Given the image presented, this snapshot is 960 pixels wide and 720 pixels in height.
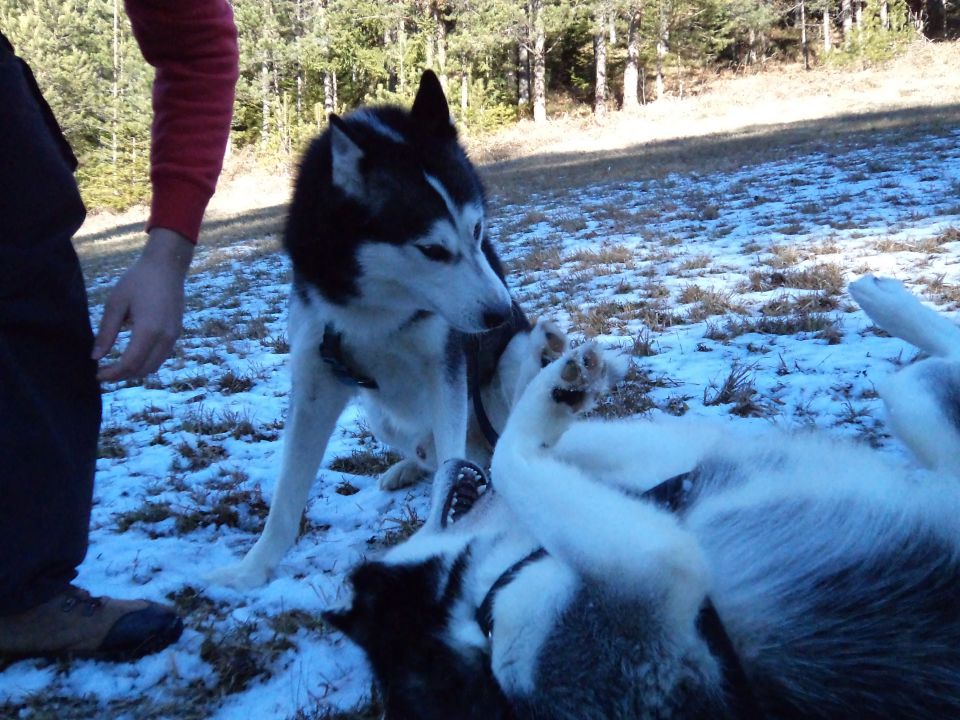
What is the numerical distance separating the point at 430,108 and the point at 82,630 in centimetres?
197

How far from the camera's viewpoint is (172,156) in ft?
5.16

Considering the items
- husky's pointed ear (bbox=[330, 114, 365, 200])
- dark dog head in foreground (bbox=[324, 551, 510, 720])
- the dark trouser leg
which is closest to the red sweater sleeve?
the dark trouser leg

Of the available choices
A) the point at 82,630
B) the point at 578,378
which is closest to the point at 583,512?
the point at 578,378

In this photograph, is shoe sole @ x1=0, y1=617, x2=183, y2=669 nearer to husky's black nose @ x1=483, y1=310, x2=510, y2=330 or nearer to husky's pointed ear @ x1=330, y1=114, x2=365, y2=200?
husky's black nose @ x1=483, y1=310, x2=510, y2=330

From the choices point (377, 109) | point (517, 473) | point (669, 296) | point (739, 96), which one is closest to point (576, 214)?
point (669, 296)

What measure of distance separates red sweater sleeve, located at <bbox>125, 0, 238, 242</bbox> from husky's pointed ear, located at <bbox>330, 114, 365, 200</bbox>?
652mm

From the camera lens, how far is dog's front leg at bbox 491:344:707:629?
127 centimetres

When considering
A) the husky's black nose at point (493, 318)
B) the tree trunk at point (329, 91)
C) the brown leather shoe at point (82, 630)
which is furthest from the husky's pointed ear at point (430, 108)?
the tree trunk at point (329, 91)

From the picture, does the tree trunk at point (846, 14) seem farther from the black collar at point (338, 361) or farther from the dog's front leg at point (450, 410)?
the black collar at point (338, 361)

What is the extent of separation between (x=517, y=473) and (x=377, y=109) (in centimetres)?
167

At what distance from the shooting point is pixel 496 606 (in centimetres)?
142

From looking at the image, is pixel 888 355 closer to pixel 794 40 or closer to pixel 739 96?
pixel 739 96

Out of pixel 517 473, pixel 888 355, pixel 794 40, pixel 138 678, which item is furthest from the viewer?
pixel 794 40

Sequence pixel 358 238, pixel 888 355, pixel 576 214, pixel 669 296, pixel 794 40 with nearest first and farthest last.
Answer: pixel 358 238
pixel 888 355
pixel 669 296
pixel 576 214
pixel 794 40
